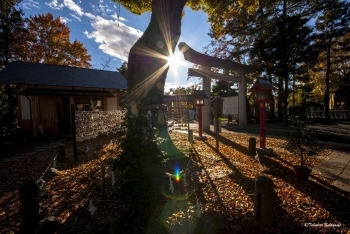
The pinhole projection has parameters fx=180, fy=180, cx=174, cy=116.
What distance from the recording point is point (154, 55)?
5984 mm

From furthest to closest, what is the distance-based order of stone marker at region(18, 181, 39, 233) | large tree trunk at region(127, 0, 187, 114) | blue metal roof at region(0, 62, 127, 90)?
blue metal roof at region(0, 62, 127, 90) < large tree trunk at region(127, 0, 187, 114) < stone marker at region(18, 181, 39, 233)

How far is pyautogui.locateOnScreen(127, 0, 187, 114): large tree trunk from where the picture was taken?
5.95 m

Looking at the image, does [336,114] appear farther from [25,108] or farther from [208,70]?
[25,108]

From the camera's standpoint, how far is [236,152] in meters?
7.01

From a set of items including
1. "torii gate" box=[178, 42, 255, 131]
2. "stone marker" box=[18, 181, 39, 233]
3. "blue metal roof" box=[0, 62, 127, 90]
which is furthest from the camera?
"blue metal roof" box=[0, 62, 127, 90]

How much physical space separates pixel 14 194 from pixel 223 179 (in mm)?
4859

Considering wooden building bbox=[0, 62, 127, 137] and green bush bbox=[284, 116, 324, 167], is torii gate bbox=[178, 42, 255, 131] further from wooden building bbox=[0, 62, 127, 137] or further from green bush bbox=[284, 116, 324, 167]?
green bush bbox=[284, 116, 324, 167]

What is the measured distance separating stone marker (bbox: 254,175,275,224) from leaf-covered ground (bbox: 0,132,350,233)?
14 centimetres

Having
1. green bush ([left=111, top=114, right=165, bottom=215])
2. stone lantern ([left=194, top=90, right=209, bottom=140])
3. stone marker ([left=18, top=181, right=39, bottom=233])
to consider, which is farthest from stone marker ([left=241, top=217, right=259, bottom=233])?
stone lantern ([left=194, top=90, right=209, bottom=140])

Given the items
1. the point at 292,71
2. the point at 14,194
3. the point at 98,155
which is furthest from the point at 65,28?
the point at 292,71

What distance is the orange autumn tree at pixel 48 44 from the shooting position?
19219 mm

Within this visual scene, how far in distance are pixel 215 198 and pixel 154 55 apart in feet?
15.2

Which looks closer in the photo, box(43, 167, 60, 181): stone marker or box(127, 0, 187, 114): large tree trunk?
box(43, 167, 60, 181): stone marker

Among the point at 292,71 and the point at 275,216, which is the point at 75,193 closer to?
the point at 275,216
